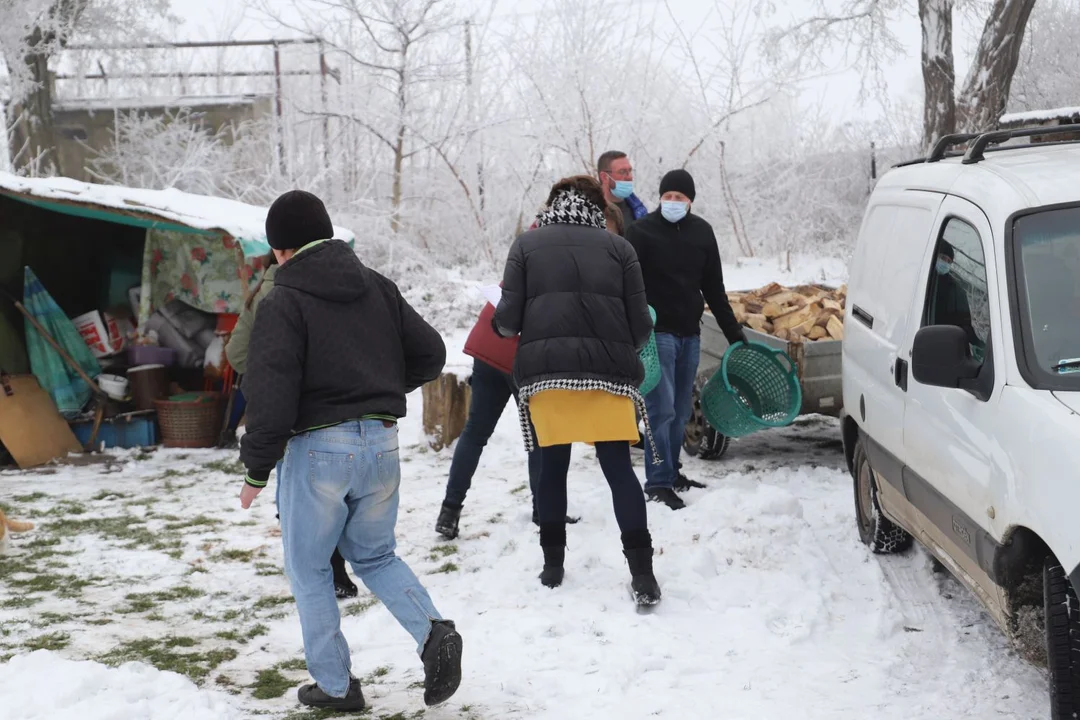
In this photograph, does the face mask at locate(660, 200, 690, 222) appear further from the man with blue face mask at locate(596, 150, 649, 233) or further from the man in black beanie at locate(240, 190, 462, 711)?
the man in black beanie at locate(240, 190, 462, 711)

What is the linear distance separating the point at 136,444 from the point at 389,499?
6.13m

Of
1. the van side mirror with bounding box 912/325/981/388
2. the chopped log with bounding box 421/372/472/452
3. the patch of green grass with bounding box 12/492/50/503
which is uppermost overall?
the van side mirror with bounding box 912/325/981/388

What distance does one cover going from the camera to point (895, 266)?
5219 millimetres

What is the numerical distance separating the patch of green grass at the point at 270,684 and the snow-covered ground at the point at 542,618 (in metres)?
0.01

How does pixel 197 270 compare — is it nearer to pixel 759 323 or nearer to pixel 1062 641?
pixel 759 323

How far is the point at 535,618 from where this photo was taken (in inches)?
200

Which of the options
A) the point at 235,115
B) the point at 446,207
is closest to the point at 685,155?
the point at 446,207

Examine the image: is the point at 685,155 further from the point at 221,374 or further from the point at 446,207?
the point at 221,374

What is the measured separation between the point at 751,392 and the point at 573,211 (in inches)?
134

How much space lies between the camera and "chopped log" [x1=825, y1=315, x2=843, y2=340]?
25.8 ft

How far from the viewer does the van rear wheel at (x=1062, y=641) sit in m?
3.50

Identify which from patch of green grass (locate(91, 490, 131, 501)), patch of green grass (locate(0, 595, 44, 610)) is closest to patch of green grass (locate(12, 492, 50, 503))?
patch of green grass (locate(91, 490, 131, 501))

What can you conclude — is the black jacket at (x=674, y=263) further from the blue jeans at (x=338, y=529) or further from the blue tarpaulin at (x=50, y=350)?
the blue tarpaulin at (x=50, y=350)

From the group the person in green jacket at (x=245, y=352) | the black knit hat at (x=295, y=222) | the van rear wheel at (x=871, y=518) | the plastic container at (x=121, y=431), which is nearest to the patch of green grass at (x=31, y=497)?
the plastic container at (x=121, y=431)
